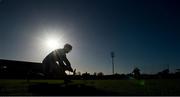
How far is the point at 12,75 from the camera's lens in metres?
25.9

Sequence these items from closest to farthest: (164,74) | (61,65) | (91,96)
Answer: (91,96)
(61,65)
(164,74)

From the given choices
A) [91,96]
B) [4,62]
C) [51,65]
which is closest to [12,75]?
[4,62]

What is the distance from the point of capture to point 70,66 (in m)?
6.11

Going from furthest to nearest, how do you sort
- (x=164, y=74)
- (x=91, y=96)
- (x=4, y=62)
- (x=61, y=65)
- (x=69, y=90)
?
(x=164, y=74), (x=4, y=62), (x=61, y=65), (x=69, y=90), (x=91, y=96)

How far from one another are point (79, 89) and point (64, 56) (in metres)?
1.53

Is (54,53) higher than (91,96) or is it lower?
higher

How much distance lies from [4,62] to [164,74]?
67.1 ft

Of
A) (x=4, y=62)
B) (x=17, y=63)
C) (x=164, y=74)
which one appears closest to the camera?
(x=4, y=62)

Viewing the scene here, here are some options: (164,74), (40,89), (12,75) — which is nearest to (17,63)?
(12,75)

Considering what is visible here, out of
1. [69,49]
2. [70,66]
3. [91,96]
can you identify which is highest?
[69,49]

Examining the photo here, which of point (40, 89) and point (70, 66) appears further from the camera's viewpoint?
point (70, 66)

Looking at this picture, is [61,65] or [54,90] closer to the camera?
[54,90]

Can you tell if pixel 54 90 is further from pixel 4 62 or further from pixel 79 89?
pixel 4 62

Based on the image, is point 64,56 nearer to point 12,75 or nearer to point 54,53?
point 54,53
